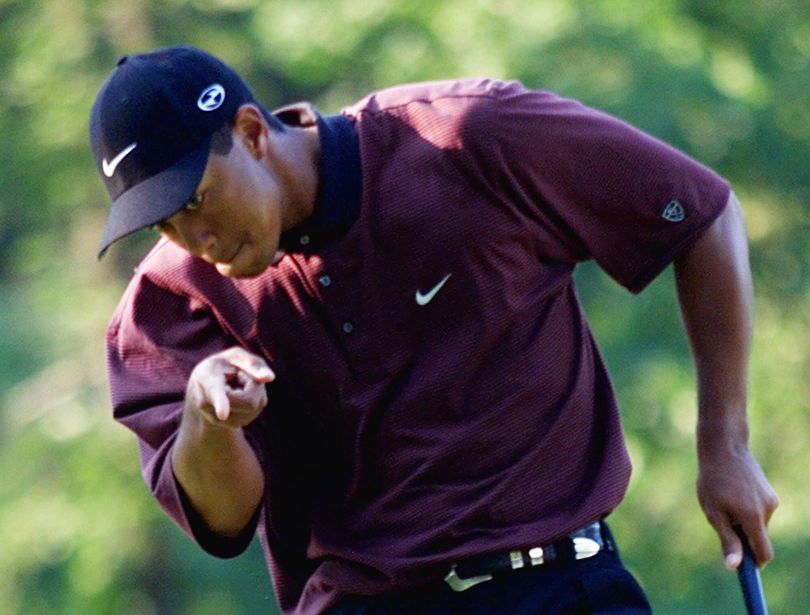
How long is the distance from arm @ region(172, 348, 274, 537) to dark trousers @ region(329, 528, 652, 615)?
0.33 meters

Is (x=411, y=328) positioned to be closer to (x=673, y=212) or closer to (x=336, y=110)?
(x=673, y=212)

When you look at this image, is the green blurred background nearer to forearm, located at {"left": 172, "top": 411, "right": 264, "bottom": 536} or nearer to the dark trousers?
the dark trousers

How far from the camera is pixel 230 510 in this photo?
3.73m

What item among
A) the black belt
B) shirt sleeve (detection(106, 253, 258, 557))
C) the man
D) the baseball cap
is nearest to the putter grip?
the man

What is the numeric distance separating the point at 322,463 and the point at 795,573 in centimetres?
700

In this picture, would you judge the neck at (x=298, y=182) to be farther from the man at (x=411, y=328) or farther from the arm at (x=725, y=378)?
the arm at (x=725, y=378)

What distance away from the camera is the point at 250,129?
3.68 meters

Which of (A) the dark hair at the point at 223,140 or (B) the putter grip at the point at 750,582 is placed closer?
(A) the dark hair at the point at 223,140

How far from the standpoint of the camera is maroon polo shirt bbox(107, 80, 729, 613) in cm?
373

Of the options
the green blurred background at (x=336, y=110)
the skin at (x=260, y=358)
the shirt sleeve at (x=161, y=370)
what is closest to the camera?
the skin at (x=260, y=358)

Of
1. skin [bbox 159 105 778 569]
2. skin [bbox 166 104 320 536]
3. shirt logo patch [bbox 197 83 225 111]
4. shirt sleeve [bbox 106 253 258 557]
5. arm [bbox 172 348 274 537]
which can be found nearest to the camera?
arm [bbox 172 348 274 537]

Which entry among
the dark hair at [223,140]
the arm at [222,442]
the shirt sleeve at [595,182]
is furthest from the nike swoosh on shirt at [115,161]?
the shirt sleeve at [595,182]

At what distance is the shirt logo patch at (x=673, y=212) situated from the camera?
12.7 ft

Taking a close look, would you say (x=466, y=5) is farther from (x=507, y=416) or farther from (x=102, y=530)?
(x=507, y=416)
